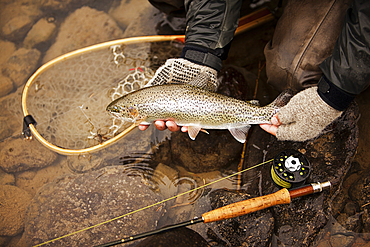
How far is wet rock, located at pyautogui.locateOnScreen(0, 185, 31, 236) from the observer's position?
3.56 metres

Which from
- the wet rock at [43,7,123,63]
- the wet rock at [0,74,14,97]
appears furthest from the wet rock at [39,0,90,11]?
the wet rock at [0,74,14,97]

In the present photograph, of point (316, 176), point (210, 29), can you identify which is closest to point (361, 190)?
point (316, 176)

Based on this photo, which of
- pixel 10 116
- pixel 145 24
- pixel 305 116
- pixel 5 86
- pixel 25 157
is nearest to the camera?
pixel 305 116

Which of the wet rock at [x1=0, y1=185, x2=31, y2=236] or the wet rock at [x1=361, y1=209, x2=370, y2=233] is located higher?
the wet rock at [x1=361, y1=209, x2=370, y2=233]

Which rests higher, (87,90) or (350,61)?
(350,61)

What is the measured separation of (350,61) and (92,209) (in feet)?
12.4

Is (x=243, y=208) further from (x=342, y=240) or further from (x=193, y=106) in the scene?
(x=342, y=240)

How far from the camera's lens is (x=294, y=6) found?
323 centimetres

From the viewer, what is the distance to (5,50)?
4852 millimetres

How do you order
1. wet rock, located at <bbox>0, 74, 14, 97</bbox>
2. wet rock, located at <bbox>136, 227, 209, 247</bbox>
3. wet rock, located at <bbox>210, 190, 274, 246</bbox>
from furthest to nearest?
1. wet rock, located at <bbox>0, 74, 14, 97</bbox>
2. wet rock, located at <bbox>136, 227, 209, 247</bbox>
3. wet rock, located at <bbox>210, 190, 274, 246</bbox>

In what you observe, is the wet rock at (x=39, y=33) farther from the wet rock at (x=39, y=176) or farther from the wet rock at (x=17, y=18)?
the wet rock at (x=39, y=176)

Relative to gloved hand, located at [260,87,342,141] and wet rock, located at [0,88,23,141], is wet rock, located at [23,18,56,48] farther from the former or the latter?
gloved hand, located at [260,87,342,141]

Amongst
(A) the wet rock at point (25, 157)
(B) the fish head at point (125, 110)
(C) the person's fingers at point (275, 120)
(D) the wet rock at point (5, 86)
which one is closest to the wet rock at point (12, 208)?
(A) the wet rock at point (25, 157)

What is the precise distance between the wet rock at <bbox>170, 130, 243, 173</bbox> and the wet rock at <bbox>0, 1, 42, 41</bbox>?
474 cm
